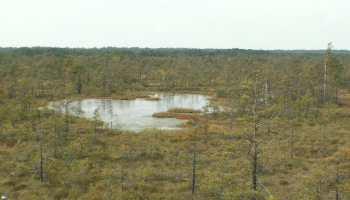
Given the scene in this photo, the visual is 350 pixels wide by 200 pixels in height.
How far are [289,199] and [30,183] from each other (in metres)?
16.2

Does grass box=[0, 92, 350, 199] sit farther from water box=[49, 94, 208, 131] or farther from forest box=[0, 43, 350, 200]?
water box=[49, 94, 208, 131]

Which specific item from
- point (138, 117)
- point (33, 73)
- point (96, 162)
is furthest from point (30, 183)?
point (33, 73)

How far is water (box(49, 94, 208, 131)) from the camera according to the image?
40.8 m

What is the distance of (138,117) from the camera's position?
4603cm

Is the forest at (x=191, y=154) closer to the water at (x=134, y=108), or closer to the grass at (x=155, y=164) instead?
the grass at (x=155, y=164)

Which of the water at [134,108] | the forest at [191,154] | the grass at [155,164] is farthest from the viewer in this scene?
the water at [134,108]

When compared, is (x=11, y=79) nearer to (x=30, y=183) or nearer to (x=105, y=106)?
(x=105, y=106)

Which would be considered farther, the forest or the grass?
the grass

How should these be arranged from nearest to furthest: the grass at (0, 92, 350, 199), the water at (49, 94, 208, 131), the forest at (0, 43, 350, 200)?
the forest at (0, 43, 350, 200) < the grass at (0, 92, 350, 199) < the water at (49, 94, 208, 131)

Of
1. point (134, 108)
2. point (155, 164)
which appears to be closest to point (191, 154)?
point (155, 164)

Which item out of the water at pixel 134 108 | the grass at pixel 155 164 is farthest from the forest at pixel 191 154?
the water at pixel 134 108

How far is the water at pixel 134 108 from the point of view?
134 feet

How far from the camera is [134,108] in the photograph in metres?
54.0

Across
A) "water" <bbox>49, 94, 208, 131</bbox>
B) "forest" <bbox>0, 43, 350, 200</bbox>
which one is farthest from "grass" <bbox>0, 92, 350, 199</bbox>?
"water" <bbox>49, 94, 208, 131</bbox>
